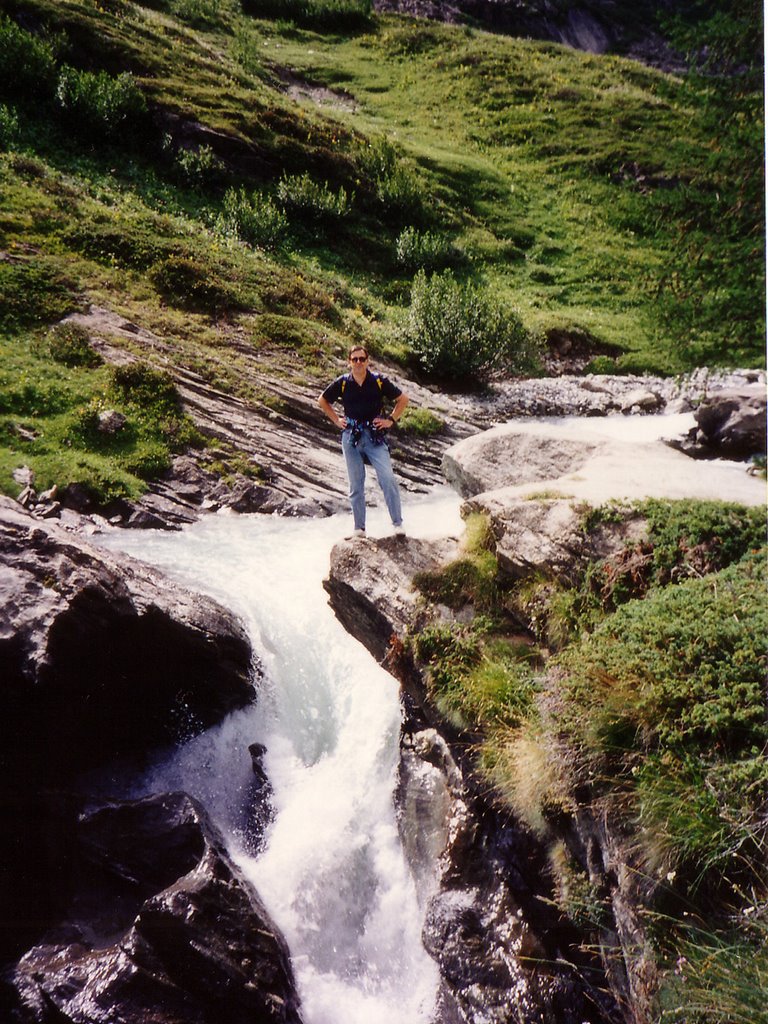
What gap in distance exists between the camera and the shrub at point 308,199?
3628 cm

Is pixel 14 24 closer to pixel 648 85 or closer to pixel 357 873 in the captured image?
pixel 357 873

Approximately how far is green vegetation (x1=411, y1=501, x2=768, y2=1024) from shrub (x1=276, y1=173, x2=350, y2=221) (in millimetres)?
32828

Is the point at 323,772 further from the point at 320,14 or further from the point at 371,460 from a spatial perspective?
the point at 320,14

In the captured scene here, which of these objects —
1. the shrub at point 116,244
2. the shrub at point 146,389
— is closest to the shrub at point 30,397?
the shrub at point 146,389

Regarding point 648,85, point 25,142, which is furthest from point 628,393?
point 648,85

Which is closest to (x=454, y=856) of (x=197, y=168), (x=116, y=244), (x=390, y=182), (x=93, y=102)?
(x=116, y=244)

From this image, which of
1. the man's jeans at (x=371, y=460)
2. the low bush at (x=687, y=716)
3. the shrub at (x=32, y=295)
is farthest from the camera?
the shrub at (x=32, y=295)

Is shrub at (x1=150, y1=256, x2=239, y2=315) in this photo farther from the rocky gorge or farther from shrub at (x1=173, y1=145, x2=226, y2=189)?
the rocky gorge

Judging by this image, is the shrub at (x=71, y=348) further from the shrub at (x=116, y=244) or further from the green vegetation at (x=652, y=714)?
the green vegetation at (x=652, y=714)

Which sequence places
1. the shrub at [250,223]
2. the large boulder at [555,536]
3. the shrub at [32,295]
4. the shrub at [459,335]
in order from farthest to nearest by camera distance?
the shrub at [250,223] < the shrub at [459,335] < the shrub at [32,295] < the large boulder at [555,536]

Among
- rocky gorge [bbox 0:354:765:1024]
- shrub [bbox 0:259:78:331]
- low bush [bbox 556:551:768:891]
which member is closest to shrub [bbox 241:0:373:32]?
shrub [bbox 0:259:78:331]

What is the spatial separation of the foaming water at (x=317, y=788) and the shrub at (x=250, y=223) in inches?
934

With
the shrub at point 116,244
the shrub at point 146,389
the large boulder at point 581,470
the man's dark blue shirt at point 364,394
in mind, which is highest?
the shrub at point 116,244

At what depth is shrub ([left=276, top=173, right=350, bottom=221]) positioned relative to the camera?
36.3m
